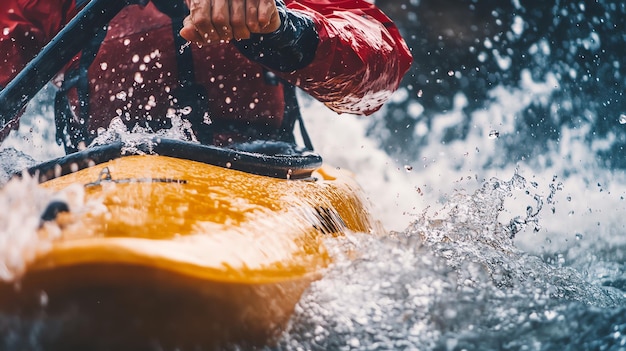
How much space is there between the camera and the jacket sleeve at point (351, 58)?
1.11m

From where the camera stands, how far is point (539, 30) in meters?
3.71

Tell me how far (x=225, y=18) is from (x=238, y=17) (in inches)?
0.7

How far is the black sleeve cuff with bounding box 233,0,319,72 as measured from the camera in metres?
0.94

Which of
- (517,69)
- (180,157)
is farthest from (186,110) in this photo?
(517,69)

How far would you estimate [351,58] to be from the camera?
118 cm

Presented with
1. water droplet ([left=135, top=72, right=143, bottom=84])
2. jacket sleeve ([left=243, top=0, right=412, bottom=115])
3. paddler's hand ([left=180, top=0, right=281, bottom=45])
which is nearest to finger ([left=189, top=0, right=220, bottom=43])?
paddler's hand ([left=180, top=0, right=281, bottom=45])

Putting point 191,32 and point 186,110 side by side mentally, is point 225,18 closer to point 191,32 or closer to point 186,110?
point 191,32

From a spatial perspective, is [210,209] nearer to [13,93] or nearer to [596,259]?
[13,93]

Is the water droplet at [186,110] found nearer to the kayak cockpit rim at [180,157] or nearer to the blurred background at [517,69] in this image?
the kayak cockpit rim at [180,157]

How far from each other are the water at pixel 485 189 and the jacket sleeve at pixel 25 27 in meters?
0.21

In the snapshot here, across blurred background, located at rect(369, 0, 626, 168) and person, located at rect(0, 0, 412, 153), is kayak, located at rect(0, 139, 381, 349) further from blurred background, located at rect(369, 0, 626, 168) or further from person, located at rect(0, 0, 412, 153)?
blurred background, located at rect(369, 0, 626, 168)

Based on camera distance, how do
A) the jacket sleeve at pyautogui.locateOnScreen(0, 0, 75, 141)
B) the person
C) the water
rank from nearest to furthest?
1. the water
2. the person
3. the jacket sleeve at pyautogui.locateOnScreen(0, 0, 75, 141)

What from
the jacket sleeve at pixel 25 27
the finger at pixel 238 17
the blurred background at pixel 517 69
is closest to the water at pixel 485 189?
the blurred background at pixel 517 69

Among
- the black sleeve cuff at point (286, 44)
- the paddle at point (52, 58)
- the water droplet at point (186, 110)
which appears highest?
the paddle at point (52, 58)
